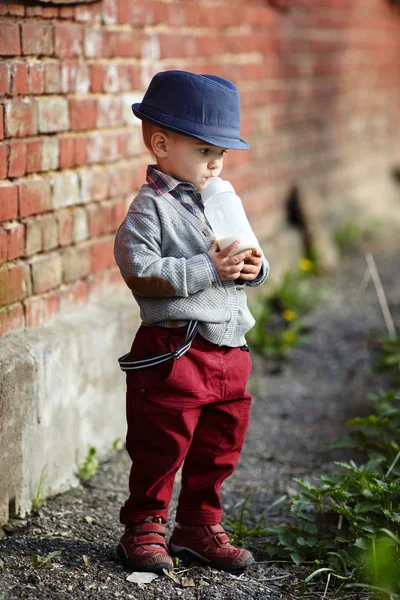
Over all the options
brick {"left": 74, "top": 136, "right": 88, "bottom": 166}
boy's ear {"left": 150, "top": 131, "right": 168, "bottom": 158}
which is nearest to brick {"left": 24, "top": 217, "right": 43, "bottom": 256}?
brick {"left": 74, "top": 136, "right": 88, "bottom": 166}

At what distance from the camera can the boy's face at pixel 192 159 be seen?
2.26m

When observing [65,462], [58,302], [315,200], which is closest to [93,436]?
[65,462]

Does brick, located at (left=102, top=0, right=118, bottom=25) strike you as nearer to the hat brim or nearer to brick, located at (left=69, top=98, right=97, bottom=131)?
brick, located at (left=69, top=98, right=97, bottom=131)

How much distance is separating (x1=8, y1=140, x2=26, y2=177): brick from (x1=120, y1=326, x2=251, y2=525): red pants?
28.9 inches

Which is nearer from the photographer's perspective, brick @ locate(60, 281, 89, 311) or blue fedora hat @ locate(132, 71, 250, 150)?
blue fedora hat @ locate(132, 71, 250, 150)

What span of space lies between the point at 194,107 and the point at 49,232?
0.96m

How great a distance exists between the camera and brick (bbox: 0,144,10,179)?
264 centimetres

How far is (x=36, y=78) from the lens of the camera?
9.22 ft

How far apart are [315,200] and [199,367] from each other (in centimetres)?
431

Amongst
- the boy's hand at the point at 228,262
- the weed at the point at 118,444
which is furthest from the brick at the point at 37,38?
the weed at the point at 118,444

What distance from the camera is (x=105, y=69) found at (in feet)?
10.9

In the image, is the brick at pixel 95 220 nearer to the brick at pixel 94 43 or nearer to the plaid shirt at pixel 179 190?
the brick at pixel 94 43

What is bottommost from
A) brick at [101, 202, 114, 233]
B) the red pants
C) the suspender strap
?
the red pants

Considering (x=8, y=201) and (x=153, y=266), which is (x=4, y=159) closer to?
(x=8, y=201)
